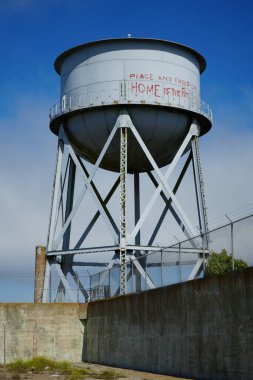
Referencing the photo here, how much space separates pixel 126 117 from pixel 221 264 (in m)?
15.1

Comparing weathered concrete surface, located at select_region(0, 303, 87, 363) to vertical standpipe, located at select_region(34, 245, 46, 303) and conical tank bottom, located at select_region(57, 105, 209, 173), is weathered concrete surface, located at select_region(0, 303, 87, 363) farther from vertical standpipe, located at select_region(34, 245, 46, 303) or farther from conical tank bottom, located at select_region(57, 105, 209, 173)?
conical tank bottom, located at select_region(57, 105, 209, 173)

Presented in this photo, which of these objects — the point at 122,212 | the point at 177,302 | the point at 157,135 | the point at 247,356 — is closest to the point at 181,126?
the point at 157,135

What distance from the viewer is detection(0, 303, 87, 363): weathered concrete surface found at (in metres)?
34.9

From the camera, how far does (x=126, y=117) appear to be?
1391 inches

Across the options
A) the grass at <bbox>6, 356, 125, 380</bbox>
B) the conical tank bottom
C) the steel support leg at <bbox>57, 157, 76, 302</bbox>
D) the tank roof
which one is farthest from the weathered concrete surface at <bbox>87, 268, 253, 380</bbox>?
the tank roof

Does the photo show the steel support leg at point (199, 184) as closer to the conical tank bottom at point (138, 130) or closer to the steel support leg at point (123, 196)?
the conical tank bottom at point (138, 130)

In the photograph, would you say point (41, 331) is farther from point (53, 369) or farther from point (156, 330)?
point (156, 330)

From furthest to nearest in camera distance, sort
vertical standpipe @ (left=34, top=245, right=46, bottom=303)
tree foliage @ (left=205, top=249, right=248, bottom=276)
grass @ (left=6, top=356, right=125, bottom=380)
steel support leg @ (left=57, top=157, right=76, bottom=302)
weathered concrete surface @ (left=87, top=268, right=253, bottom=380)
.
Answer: vertical standpipe @ (left=34, top=245, right=46, bottom=303)
steel support leg @ (left=57, top=157, right=76, bottom=302)
grass @ (left=6, top=356, right=125, bottom=380)
tree foliage @ (left=205, top=249, right=248, bottom=276)
weathered concrete surface @ (left=87, top=268, right=253, bottom=380)

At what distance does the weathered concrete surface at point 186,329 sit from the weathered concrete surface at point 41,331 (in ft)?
9.24

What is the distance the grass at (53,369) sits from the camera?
81.9 feet

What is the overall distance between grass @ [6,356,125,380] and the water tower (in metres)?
4.83

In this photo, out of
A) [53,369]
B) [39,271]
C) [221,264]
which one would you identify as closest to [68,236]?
[39,271]

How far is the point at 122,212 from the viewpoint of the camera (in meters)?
34.4

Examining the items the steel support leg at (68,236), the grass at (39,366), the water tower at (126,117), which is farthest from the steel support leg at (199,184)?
the grass at (39,366)
